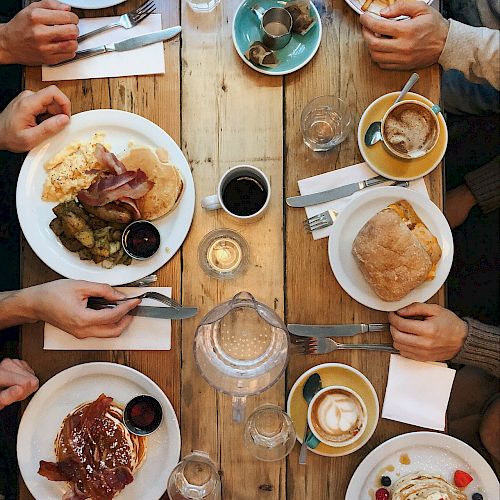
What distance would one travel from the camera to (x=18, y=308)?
1.60 meters

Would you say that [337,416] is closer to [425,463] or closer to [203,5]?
[425,463]

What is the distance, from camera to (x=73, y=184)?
1.64m

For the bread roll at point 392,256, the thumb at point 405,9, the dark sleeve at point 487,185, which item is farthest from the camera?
the dark sleeve at point 487,185

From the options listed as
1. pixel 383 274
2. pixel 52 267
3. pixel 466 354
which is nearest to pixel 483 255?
pixel 466 354

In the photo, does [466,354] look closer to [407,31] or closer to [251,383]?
[251,383]

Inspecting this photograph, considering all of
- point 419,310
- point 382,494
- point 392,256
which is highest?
point 392,256

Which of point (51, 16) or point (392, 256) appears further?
point (51, 16)

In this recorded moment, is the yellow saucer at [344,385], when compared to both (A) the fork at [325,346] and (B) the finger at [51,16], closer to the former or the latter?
(A) the fork at [325,346]

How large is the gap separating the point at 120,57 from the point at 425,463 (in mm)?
1404

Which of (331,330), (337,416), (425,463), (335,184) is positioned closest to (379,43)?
(335,184)

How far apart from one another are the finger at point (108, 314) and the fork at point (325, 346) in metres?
0.47

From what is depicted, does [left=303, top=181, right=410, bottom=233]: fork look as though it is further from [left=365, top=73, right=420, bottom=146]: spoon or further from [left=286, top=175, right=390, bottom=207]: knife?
[left=365, top=73, right=420, bottom=146]: spoon

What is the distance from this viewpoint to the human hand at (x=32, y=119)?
5.38ft

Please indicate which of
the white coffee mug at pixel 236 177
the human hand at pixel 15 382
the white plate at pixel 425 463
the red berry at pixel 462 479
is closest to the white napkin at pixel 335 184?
the white coffee mug at pixel 236 177
